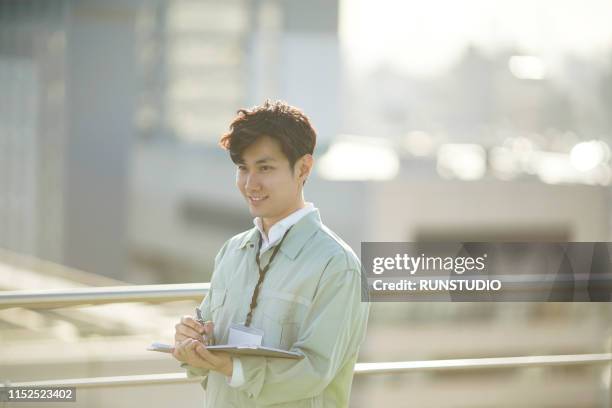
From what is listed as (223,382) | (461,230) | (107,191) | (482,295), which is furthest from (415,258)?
(107,191)

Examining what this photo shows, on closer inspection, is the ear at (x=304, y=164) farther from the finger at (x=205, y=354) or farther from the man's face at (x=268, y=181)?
the finger at (x=205, y=354)

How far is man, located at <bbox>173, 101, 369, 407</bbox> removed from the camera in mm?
1354

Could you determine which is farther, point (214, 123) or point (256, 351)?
point (214, 123)

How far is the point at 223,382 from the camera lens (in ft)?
4.77

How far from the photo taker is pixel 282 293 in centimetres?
139

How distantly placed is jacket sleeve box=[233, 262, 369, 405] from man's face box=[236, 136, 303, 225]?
0.42 ft

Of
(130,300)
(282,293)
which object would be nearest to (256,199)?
(282,293)

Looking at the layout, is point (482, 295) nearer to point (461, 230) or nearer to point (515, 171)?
point (461, 230)

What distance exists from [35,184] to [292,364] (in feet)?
177

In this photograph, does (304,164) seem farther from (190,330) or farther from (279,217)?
(190,330)

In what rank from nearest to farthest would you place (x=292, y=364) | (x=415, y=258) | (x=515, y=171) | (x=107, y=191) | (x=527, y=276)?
1. (x=292, y=364)
2. (x=415, y=258)
3. (x=527, y=276)
4. (x=515, y=171)
5. (x=107, y=191)

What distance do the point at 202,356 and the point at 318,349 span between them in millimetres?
164

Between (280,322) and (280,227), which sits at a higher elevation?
(280,227)

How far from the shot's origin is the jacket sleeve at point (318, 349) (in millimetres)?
1347
